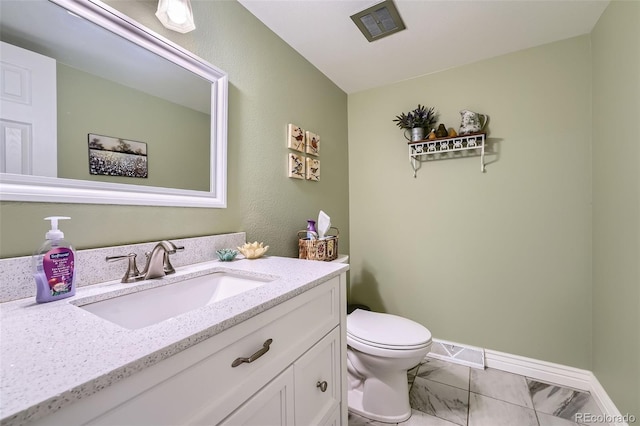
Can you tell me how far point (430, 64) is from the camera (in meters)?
1.95

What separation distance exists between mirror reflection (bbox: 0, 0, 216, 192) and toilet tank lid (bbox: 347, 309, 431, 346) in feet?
3.66

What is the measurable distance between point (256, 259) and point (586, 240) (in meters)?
1.96

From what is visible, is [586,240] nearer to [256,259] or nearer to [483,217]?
[483,217]

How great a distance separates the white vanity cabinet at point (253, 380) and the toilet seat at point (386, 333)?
0.34 metres

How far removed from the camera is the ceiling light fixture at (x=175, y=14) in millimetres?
993

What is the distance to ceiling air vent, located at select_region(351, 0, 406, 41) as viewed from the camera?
139 cm

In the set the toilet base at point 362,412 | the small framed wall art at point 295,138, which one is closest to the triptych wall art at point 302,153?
the small framed wall art at point 295,138

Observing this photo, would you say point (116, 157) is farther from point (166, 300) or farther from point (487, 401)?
point (487, 401)

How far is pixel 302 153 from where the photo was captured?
1.81 meters

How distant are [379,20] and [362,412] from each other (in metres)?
2.17

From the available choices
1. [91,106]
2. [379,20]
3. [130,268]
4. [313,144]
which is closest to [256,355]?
[130,268]

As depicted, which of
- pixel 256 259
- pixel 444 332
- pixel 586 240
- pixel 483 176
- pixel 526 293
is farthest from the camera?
pixel 444 332

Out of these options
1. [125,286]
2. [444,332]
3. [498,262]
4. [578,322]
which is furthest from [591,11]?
[125,286]

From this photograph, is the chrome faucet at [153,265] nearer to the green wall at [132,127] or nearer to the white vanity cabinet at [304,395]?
the green wall at [132,127]
